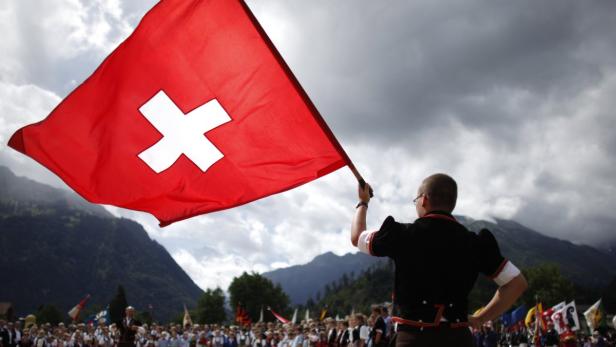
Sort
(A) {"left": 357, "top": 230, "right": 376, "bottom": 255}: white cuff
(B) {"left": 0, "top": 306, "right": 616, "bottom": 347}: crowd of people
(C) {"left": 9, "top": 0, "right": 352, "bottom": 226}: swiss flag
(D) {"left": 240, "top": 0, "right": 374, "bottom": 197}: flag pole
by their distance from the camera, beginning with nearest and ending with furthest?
(A) {"left": 357, "top": 230, "right": 376, "bottom": 255}: white cuff → (D) {"left": 240, "top": 0, "right": 374, "bottom": 197}: flag pole → (C) {"left": 9, "top": 0, "right": 352, "bottom": 226}: swiss flag → (B) {"left": 0, "top": 306, "right": 616, "bottom": 347}: crowd of people

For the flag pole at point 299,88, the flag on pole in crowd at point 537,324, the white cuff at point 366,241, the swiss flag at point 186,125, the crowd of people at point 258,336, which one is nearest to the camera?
the white cuff at point 366,241

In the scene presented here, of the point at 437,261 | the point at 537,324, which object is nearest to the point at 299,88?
the point at 437,261

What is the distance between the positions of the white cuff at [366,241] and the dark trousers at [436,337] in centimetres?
58

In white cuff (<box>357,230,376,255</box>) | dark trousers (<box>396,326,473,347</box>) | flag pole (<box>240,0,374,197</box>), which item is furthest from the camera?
flag pole (<box>240,0,374,197</box>)

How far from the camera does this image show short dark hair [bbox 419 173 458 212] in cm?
332

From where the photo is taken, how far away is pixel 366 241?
131 inches

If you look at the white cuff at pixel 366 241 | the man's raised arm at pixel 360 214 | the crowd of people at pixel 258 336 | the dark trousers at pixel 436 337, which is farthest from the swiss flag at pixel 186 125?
the crowd of people at pixel 258 336

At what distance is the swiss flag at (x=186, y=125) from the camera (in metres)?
5.55

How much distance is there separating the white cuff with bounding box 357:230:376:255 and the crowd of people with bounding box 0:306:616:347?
10.8 metres

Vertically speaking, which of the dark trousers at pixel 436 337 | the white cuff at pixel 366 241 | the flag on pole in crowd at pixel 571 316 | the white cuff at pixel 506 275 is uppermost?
the flag on pole in crowd at pixel 571 316

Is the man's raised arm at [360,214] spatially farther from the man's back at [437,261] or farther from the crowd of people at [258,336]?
the crowd of people at [258,336]

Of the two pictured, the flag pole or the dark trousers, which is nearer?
the dark trousers

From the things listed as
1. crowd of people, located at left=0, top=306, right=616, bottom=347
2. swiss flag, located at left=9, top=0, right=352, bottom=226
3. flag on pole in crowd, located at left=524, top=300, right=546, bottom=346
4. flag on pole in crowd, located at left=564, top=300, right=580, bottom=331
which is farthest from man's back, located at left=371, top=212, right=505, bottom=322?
flag on pole in crowd, located at left=564, top=300, right=580, bottom=331

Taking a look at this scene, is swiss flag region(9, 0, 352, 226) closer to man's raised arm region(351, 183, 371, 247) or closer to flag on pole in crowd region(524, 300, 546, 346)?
man's raised arm region(351, 183, 371, 247)
